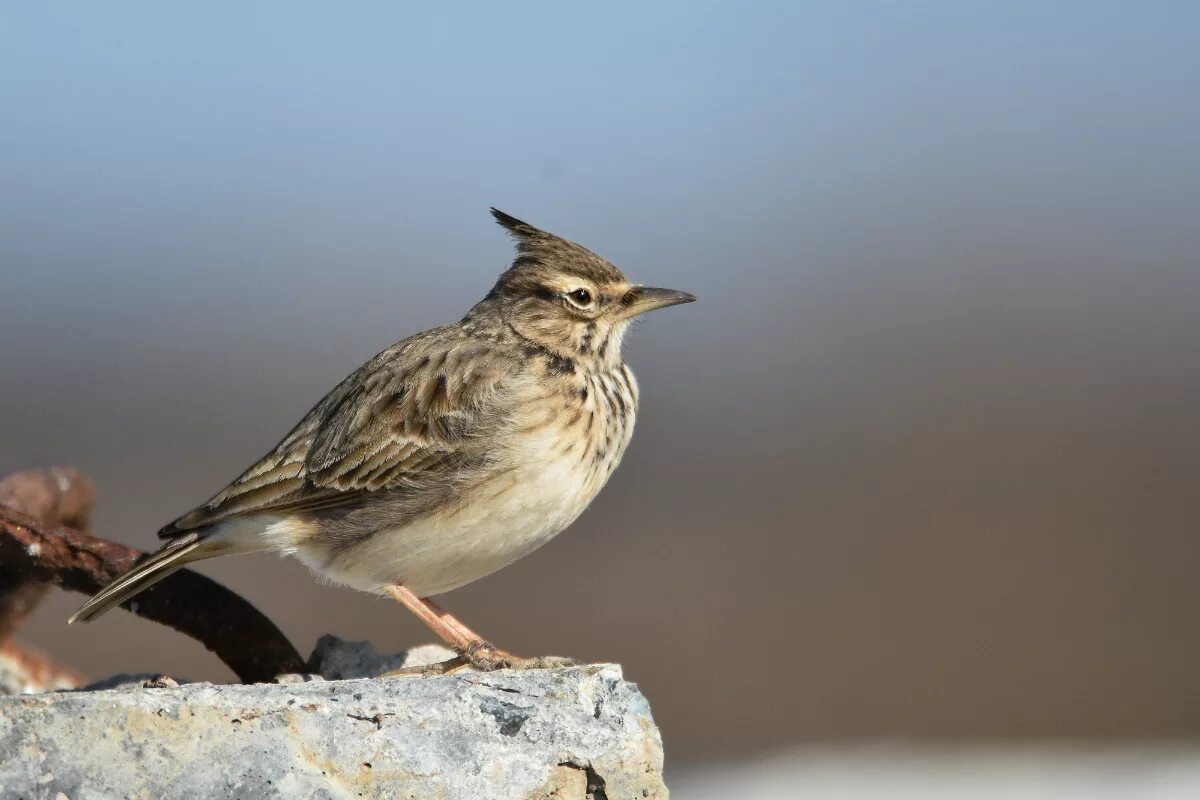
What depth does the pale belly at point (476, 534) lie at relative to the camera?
16.3 ft

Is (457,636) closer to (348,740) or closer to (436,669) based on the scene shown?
(436,669)

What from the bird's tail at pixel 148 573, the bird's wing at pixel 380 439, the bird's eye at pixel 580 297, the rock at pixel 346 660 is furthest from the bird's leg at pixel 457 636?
the bird's eye at pixel 580 297

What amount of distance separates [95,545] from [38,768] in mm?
1353

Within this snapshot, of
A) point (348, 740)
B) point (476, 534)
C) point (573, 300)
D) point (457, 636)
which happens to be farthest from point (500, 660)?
point (573, 300)

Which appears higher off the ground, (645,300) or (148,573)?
(645,300)

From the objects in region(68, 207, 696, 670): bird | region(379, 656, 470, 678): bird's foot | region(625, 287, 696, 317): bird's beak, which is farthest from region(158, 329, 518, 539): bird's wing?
region(379, 656, 470, 678): bird's foot

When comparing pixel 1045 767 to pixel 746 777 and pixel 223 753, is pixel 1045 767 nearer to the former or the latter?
pixel 746 777

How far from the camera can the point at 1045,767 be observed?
741 centimetres

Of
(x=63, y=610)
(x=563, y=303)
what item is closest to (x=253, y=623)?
(x=563, y=303)

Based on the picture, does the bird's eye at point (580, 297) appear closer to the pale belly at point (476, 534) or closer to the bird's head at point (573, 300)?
the bird's head at point (573, 300)

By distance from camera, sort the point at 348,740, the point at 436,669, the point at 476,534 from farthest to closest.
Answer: the point at 476,534, the point at 436,669, the point at 348,740

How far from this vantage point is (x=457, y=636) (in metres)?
4.68

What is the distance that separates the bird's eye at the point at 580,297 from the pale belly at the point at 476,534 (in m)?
0.94

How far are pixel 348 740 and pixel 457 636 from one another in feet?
7.57
